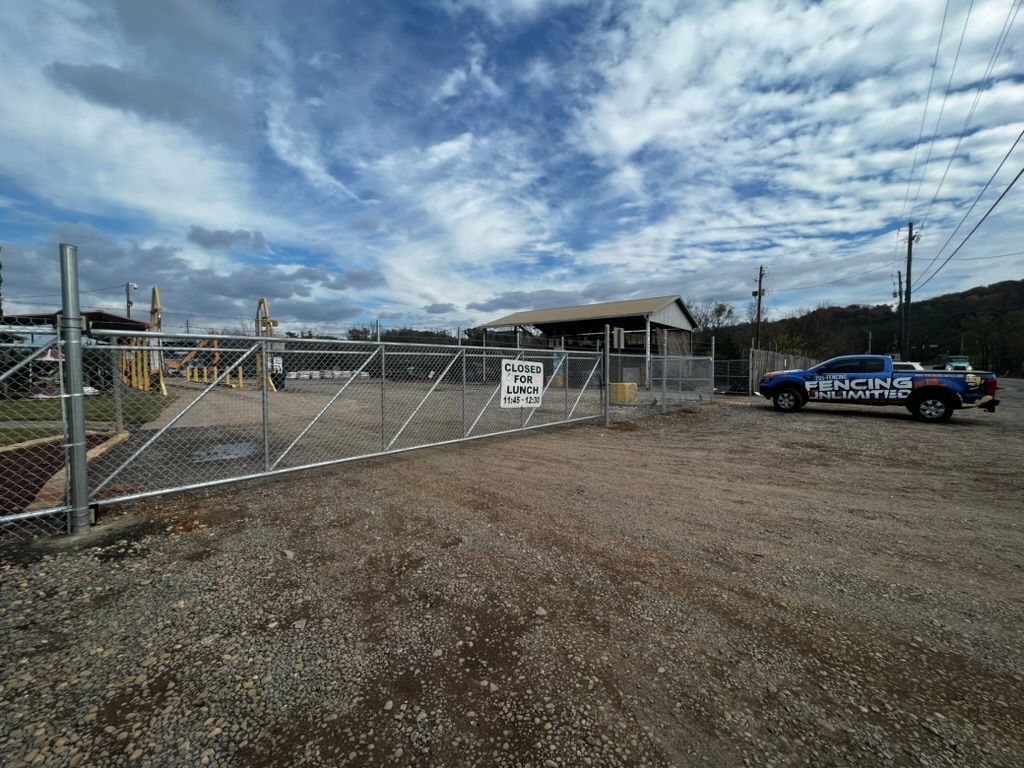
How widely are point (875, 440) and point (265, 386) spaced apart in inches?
454

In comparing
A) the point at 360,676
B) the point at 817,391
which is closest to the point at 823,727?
the point at 360,676

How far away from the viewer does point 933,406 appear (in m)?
12.2

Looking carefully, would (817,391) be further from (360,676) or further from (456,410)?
(360,676)

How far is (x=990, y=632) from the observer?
2.75 meters

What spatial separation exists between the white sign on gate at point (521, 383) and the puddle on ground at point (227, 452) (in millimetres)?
4657

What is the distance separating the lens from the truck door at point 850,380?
13000 millimetres

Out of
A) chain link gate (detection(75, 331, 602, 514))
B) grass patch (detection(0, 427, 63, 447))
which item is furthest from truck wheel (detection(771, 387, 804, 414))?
grass patch (detection(0, 427, 63, 447))

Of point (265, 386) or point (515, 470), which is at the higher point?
point (265, 386)

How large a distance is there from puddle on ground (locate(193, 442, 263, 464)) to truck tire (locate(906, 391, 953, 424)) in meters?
16.5

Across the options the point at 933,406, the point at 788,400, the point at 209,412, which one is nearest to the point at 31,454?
the point at 209,412

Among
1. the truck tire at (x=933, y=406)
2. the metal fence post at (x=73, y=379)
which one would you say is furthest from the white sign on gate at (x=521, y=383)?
the truck tire at (x=933, y=406)

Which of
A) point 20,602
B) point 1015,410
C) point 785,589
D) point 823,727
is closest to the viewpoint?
point 823,727

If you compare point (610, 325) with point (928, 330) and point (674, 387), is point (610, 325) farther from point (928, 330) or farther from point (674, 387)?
point (928, 330)

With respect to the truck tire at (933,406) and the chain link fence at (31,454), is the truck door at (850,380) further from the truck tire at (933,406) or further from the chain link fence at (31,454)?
the chain link fence at (31,454)
